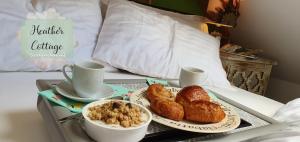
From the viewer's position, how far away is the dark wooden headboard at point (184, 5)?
7.22ft

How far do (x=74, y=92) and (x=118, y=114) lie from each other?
26cm

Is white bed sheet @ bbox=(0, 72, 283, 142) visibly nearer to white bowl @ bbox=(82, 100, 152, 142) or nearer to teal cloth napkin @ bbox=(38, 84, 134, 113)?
teal cloth napkin @ bbox=(38, 84, 134, 113)

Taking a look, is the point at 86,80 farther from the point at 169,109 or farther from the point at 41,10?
the point at 41,10

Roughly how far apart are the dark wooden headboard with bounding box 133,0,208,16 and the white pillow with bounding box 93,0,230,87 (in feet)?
1.62

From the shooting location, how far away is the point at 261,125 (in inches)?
37.6

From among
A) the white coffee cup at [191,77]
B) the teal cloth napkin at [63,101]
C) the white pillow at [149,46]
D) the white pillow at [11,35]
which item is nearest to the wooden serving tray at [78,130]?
the teal cloth napkin at [63,101]

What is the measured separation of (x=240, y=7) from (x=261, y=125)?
4.69 ft

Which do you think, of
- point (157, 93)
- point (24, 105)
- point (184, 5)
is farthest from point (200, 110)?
point (184, 5)

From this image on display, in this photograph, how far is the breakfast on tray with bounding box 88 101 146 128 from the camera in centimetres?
72

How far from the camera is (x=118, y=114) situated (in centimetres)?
75

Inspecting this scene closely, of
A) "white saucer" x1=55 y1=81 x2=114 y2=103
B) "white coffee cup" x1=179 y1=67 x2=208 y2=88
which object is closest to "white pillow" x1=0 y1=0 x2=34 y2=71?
"white saucer" x1=55 y1=81 x2=114 y2=103

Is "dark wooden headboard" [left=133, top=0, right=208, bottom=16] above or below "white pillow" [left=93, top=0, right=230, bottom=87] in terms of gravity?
above

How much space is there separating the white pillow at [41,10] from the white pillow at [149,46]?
56mm

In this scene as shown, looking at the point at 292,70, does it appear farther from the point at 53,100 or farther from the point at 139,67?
the point at 53,100
